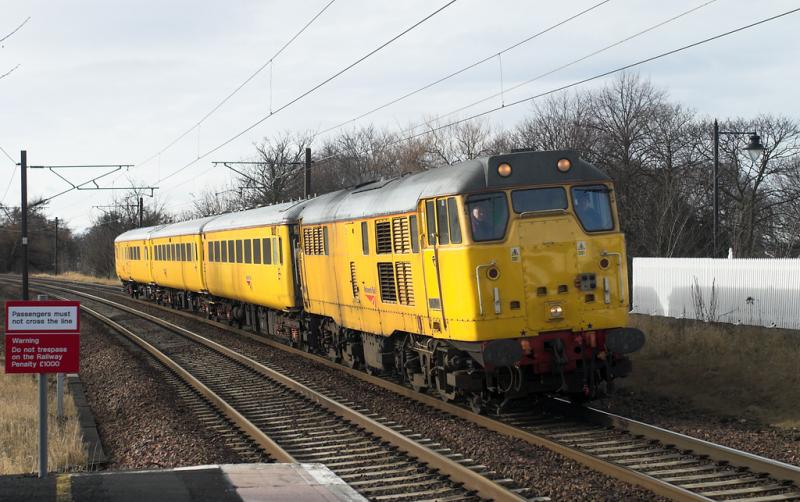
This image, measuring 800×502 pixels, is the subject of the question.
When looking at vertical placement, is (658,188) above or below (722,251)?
above

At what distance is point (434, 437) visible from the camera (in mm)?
10242

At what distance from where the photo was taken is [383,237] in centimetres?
1305


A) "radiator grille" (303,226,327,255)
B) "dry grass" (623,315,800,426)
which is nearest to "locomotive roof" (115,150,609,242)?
"radiator grille" (303,226,327,255)

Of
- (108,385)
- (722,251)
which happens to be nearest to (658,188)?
(722,251)

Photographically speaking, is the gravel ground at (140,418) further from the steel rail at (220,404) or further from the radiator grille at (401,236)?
the radiator grille at (401,236)

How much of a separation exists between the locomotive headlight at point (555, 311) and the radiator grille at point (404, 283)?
2.19 metres

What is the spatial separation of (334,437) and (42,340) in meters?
4.03

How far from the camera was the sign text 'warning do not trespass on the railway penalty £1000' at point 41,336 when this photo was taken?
7668 mm

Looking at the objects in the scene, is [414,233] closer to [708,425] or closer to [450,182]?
[450,182]

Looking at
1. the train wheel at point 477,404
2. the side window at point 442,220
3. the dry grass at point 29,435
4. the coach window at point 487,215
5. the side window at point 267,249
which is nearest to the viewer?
the dry grass at point 29,435

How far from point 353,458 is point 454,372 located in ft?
6.93

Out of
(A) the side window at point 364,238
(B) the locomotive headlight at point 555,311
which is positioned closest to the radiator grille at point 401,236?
(A) the side window at point 364,238

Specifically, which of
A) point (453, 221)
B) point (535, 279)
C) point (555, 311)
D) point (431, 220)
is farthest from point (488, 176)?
→ point (555, 311)

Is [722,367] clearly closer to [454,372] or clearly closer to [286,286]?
[454,372]
